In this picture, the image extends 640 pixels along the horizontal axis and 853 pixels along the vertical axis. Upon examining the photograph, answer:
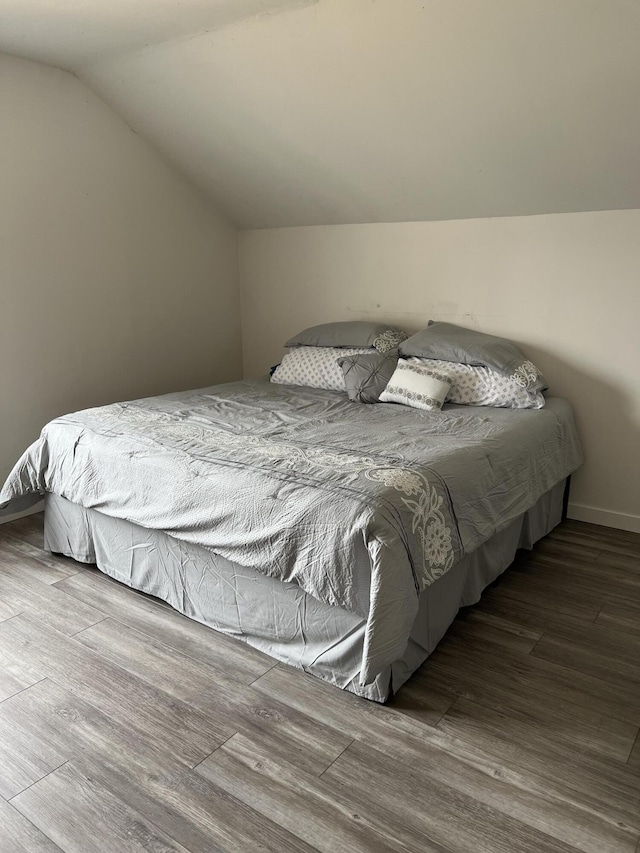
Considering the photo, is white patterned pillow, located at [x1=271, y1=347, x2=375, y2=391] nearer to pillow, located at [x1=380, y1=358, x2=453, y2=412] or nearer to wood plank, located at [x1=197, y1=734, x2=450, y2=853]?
pillow, located at [x1=380, y1=358, x2=453, y2=412]

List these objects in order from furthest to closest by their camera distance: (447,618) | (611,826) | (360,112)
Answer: (360,112) → (447,618) → (611,826)

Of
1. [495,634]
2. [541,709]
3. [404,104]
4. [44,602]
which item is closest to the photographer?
[541,709]

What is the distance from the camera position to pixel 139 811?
1.56 metres

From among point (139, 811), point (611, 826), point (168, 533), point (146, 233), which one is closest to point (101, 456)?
point (168, 533)

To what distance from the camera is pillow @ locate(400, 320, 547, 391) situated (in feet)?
10.0

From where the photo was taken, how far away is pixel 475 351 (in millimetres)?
3119

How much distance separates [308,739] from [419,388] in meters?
1.71

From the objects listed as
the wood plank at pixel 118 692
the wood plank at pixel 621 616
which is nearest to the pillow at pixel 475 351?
the wood plank at pixel 621 616

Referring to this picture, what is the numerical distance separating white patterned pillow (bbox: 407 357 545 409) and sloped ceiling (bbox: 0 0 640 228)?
2.78 feet

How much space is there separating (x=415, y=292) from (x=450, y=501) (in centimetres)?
186

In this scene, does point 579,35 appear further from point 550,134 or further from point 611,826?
point 611,826

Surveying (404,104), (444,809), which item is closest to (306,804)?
(444,809)

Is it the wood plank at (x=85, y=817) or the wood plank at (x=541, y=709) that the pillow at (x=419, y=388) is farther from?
the wood plank at (x=85, y=817)

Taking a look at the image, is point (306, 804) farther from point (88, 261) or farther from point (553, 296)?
point (88, 261)
